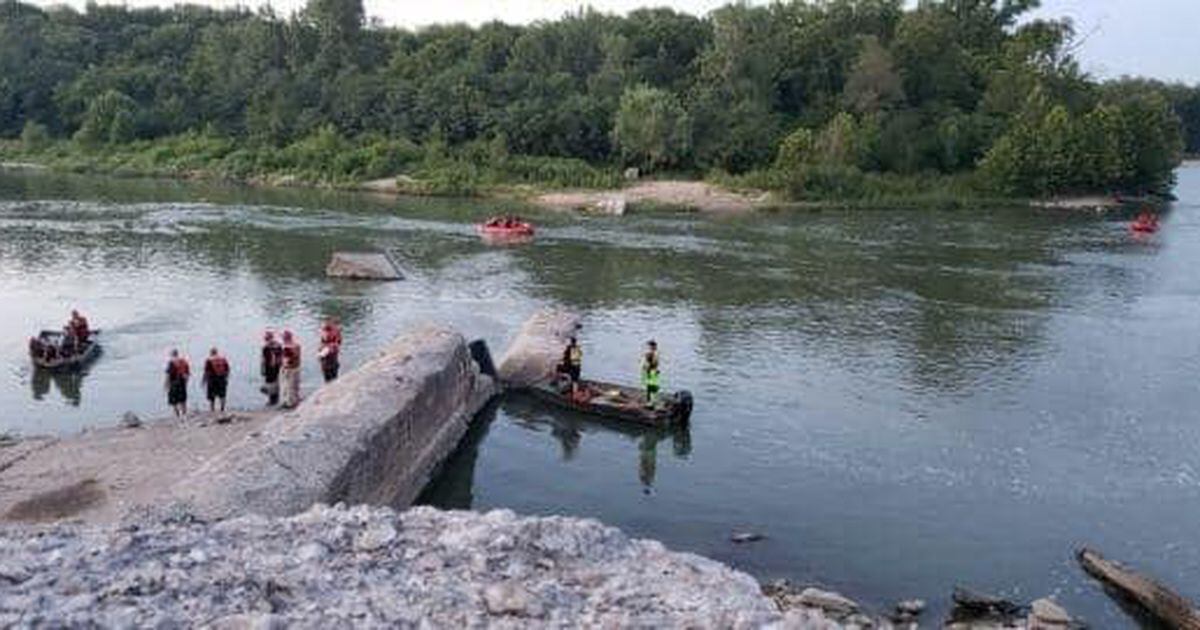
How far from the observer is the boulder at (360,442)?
19.1 metres

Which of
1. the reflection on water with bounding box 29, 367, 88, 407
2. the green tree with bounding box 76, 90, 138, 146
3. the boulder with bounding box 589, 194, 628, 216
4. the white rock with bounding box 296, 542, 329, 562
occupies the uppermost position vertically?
the green tree with bounding box 76, 90, 138, 146

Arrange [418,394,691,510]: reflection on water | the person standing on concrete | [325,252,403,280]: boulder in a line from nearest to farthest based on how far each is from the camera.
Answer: [418,394,691,510]: reflection on water, the person standing on concrete, [325,252,403,280]: boulder

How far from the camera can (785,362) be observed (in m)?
36.7

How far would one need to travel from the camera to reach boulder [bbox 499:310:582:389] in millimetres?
32594

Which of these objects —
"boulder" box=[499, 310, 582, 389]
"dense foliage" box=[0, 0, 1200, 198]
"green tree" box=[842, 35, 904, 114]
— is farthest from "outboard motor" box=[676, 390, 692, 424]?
"green tree" box=[842, 35, 904, 114]

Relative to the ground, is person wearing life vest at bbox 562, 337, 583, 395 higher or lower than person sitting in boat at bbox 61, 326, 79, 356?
higher

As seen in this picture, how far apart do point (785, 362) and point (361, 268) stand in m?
19.8

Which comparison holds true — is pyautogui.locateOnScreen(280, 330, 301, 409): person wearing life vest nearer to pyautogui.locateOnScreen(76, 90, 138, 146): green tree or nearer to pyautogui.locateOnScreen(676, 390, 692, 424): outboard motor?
pyautogui.locateOnScreen(676, 390, 692, 424): outboard motor

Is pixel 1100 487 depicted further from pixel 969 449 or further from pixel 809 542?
pixel 809 542

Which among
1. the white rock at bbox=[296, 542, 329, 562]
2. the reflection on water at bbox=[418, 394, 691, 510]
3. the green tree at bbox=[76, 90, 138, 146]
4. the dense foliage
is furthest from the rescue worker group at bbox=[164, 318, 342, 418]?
the green tree at bbox=[76, 90, 138, 146]

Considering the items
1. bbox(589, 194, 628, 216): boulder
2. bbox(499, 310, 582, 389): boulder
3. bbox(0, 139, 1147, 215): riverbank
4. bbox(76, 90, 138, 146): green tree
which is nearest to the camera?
bbox(499, 310, 582, 389): boulder

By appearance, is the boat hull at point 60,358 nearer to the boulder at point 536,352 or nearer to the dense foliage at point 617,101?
the boulder at point 536,352

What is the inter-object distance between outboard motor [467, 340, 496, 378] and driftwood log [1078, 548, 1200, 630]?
15490 mm

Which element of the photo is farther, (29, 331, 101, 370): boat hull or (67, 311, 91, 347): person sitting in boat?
(67, 311, 91, 347): person sitting in boat
